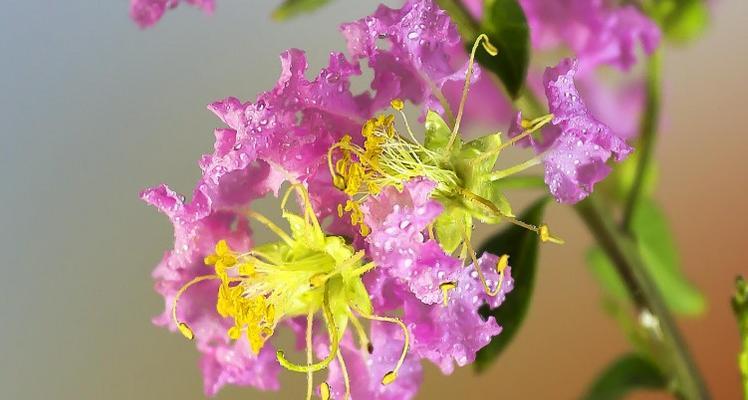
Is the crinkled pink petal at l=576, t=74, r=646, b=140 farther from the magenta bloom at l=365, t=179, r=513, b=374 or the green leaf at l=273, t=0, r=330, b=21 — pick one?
the magenta bloom at l=365, t=179, r=513, b=374

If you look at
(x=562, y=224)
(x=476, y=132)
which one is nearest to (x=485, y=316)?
(x=476, y=132)

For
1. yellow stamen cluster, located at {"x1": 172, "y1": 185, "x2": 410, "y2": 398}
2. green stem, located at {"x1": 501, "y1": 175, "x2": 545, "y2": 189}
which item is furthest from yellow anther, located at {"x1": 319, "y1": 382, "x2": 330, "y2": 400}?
green stem, located at {"x1": 501, "y1": 175, "x2": 545, "y2": 189}

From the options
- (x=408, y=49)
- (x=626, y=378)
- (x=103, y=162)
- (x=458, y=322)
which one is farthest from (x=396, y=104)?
(x=103, y=162)

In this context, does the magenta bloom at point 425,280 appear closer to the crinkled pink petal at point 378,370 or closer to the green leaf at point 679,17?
the crinkled pink petal at point 378,370

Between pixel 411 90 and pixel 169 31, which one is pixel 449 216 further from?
pixel 169 31

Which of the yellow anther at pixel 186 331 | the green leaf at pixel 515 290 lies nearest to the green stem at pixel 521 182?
the green leaf at pixel 515 290
